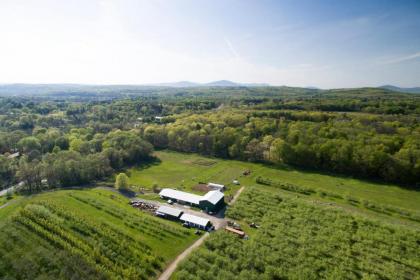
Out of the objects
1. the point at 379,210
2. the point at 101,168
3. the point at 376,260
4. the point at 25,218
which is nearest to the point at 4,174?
the point at 101,168

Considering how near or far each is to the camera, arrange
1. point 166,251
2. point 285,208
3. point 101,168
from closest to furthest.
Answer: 1. point 166,251
2. point 285,208
3. point 101,168

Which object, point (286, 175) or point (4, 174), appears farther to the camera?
point (286, 175)

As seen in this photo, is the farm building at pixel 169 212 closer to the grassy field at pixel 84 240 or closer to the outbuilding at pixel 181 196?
the grassy field at pixel 84 240

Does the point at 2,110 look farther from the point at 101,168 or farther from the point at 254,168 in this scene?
the point at 254,168

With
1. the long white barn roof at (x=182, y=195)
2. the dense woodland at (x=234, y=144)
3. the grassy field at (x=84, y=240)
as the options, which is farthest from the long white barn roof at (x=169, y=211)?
the dense woodland at (x=234, y=144)

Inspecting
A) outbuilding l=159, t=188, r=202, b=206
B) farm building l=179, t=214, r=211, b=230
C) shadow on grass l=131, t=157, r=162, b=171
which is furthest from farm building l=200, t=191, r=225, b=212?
shadow on grass l=131, t=157, r=162, b=171

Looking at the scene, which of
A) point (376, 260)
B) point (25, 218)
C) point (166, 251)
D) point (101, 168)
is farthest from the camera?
point (101, 168)

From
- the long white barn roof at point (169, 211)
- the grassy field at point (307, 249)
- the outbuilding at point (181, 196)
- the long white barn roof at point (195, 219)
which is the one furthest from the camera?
the outbuilding at point (181, 196)
